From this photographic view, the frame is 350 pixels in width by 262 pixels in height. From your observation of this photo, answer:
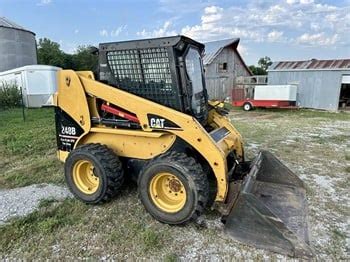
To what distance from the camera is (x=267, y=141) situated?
7430 millimetres

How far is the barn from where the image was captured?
63.8 feet

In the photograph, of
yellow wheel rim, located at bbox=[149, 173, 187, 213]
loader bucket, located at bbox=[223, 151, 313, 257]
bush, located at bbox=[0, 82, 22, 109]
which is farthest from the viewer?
bush, located at bbox=[0, 82, 22, 109]

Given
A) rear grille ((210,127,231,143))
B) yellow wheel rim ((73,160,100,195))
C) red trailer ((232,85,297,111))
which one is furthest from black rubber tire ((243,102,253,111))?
yellow wheel rim ((73,160,100,195))

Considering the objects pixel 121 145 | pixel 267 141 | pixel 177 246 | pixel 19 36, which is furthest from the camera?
pixel 19 36

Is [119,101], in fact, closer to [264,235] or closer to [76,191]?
[76,191]

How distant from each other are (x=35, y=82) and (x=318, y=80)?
51.2 feet

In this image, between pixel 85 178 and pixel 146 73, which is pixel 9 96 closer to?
pixel 85 178

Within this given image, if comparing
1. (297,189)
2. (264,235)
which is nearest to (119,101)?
(264,235)

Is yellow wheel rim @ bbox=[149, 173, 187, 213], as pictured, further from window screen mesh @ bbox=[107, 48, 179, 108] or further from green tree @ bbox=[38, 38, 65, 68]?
green tree @ bbox=[38, 38, 65, 68]

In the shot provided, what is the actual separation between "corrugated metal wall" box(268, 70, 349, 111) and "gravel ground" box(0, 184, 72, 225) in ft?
50.1

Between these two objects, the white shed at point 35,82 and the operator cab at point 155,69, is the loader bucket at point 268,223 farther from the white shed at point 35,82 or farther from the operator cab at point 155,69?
the white shed at point 35,82

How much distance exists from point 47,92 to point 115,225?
14112 millimetres

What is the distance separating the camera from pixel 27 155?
609cm

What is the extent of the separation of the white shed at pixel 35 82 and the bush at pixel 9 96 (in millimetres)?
308
